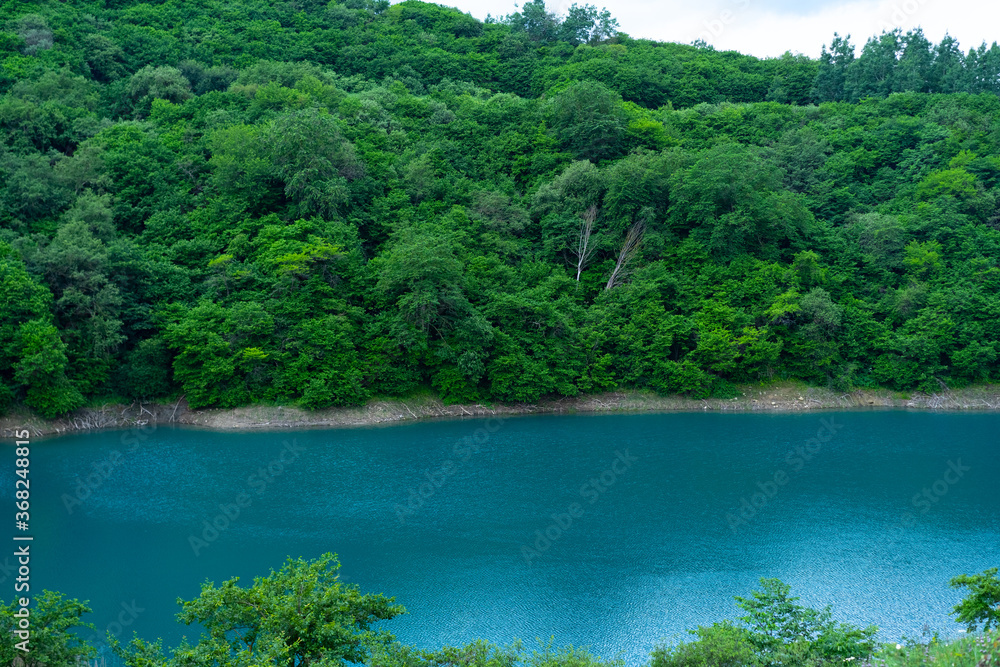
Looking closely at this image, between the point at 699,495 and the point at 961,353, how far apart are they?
20.8m

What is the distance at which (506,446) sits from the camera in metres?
28.6

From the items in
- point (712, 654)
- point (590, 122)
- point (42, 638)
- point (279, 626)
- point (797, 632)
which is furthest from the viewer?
point (590, 122)

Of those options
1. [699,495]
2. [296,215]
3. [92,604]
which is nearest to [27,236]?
[296,215]

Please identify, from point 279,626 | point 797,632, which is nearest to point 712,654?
point 797,632

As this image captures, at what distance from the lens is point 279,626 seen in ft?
33.6

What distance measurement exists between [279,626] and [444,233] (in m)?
28.3

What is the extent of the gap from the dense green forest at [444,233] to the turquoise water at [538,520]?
406cm

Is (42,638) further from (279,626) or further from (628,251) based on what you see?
(628,251)

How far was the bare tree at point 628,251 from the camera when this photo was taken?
38531mm

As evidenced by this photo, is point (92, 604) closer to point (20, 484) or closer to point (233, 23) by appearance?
point (20, 484)

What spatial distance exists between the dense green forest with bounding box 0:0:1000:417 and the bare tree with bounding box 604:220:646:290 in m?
0.15

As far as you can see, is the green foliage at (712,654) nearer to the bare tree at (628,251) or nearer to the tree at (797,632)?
the tree at (797,632)

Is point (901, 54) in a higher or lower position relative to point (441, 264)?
higher

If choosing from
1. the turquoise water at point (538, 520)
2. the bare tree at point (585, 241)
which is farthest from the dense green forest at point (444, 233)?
the turquoise water at point (538, 520)
